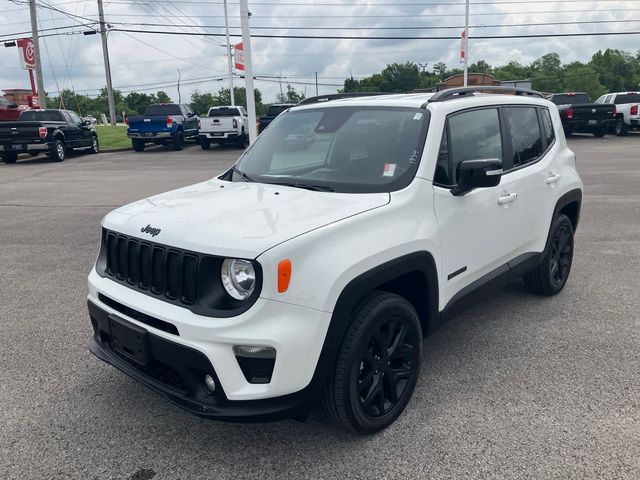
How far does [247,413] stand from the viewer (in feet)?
8.40

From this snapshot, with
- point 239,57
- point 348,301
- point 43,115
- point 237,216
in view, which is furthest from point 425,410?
point 43,115

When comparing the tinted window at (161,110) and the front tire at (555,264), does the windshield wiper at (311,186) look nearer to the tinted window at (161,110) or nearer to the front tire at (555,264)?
the front tire at (555,264)

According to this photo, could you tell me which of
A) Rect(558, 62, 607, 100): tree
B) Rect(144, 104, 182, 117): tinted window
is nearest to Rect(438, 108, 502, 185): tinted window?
Rect(144, 104, 182, 117): tinted window

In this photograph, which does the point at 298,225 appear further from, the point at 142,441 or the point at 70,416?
the point at 70,416

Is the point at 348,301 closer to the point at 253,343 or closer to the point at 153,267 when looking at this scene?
the point at 253,343

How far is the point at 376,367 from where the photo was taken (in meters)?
3.03

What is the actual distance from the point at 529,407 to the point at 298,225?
183 cm

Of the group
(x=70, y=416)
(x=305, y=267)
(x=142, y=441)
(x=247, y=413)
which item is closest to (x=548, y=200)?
(x=305, y=267)

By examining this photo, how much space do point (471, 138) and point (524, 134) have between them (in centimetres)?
92

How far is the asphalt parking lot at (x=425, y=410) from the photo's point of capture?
9.29ft

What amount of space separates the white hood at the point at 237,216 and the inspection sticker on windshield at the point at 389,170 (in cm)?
23

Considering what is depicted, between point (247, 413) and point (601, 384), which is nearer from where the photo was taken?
point (247, 413)

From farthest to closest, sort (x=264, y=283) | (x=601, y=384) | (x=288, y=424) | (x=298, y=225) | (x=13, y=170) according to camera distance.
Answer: (x=13, y=170) → (x=601, y=384) → (x=288, y=424) → (x=298, y=225) → (x=264, y=283)

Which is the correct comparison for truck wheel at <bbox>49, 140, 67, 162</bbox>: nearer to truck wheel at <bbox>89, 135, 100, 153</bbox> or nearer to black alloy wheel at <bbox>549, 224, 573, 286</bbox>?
truck wheel at <bbox>89, 135, 100, 153</bbox>
